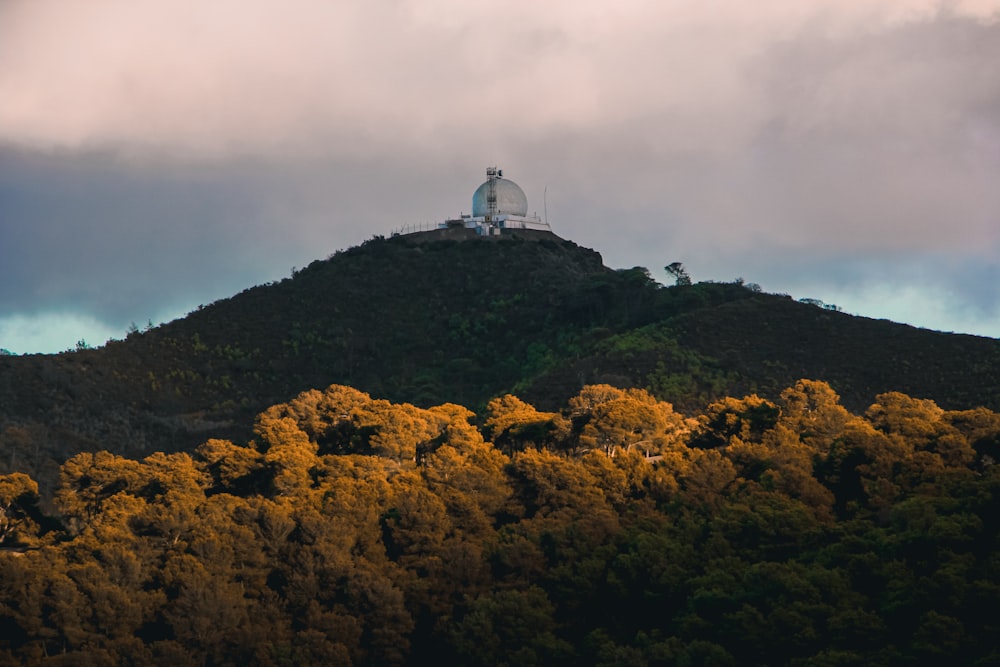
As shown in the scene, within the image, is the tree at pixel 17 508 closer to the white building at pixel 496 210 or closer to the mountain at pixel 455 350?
the mountain at pixel 455 350

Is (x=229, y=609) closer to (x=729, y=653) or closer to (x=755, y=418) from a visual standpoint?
(x=729, y=653)

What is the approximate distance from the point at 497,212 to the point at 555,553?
80.9 metres

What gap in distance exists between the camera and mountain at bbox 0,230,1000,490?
8844 centimetres

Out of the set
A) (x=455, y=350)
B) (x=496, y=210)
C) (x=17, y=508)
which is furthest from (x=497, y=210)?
(x=17, y=508)

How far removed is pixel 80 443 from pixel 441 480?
3485cm

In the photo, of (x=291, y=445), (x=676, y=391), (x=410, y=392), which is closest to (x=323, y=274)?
(x=410, y=392)

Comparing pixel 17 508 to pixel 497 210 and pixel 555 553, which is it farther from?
pixel 497 210

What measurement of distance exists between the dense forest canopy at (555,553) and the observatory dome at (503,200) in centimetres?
6872

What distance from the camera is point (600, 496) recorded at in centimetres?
5903

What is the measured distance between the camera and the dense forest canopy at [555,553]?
47.8 metres

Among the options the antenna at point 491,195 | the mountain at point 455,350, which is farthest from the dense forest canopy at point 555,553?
the antenna at point 491,195

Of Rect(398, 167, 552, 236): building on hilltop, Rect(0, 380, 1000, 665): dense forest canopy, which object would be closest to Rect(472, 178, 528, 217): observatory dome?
Rect(398, 167, 552, 236): building on hilltop

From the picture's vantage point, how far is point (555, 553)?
184 ft

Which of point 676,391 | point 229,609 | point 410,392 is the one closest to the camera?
point 229,609
